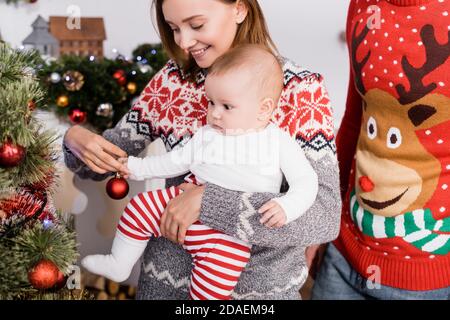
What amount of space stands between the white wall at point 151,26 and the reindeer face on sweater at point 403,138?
2.81ft

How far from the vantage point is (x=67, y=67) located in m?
1.71

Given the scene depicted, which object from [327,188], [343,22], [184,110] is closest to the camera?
[327,188]

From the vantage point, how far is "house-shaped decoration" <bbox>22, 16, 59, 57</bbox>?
184cm

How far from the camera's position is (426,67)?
834mm

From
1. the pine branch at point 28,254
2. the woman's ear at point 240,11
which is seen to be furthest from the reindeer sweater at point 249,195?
the pine branch at point 28,254

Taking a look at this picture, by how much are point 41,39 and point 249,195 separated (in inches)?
55.8

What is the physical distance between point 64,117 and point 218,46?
3.66 feet

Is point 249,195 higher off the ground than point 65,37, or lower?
lower

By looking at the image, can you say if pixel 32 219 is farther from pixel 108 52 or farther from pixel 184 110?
pixel 108 52

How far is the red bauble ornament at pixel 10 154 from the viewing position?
0.58m

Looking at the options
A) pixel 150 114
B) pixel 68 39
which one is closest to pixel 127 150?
pixel 150 114

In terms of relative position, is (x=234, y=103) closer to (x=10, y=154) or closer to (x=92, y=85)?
(x=10, y=154)

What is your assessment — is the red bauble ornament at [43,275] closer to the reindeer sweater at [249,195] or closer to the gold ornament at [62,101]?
the reindeer sweater at [249,195]

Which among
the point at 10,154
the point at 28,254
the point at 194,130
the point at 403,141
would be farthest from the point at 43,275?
the point at 403,141
